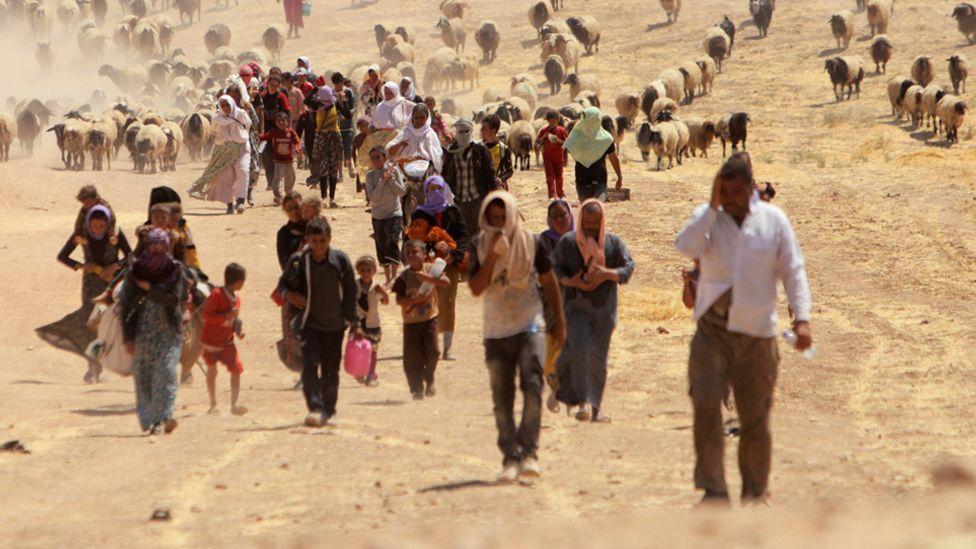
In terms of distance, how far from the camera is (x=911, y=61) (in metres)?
38.1

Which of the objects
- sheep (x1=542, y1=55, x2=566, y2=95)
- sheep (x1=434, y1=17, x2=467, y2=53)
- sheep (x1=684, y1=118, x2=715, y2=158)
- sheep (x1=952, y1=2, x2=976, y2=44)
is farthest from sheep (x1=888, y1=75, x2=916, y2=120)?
sheep (x1=434, y1=17, x2=467, y2=53)

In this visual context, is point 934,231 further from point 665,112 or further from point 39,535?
point 39,535

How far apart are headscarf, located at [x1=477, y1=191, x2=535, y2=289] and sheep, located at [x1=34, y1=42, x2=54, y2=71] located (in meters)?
50.7

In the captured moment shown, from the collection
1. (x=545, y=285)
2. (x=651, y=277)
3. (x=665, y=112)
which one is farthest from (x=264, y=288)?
(x=665, y=112)

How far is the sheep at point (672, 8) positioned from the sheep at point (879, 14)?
6.88m

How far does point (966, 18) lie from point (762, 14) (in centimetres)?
619

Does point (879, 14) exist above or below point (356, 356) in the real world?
above

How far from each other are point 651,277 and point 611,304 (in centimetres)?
703

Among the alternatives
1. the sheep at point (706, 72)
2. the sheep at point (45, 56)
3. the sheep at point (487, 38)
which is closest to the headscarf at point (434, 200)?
the sheep at point (706, 72)

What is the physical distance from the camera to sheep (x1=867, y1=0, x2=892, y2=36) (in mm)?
40438

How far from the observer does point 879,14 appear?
133ft

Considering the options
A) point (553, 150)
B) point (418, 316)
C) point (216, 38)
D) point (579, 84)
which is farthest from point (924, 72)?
point (216, 38)

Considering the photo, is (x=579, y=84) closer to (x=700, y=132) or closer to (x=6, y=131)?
(x=700, y=132)

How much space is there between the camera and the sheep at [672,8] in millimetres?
46031
